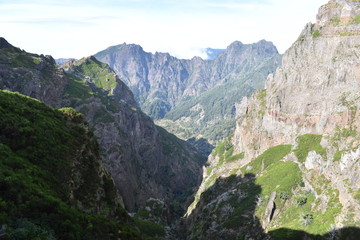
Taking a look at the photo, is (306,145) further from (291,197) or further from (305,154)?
(291,197)

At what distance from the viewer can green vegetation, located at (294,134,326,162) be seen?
5357 inches

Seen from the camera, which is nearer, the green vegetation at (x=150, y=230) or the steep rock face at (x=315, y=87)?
the steep rock face at (x=315, y=87)

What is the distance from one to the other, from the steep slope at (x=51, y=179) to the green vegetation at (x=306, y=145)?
330ft

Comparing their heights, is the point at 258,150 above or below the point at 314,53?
below

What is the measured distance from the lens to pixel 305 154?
138250 millimetres

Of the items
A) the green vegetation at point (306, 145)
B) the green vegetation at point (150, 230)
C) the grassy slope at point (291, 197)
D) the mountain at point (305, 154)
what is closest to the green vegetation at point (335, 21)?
the mountain at point (305, 154)

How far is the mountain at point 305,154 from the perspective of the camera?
102 m

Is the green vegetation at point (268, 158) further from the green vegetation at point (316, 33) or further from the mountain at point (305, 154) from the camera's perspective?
the green vegetation at point (316, 33)

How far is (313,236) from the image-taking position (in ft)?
295

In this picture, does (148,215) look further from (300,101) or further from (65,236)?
(65,236)

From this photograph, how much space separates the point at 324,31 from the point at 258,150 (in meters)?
78.4

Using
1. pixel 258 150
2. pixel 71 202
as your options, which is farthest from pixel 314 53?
pixel 71 202

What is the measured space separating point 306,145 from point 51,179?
12598cm

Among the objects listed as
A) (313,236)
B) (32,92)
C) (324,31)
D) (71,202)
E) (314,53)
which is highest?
(324,31)
